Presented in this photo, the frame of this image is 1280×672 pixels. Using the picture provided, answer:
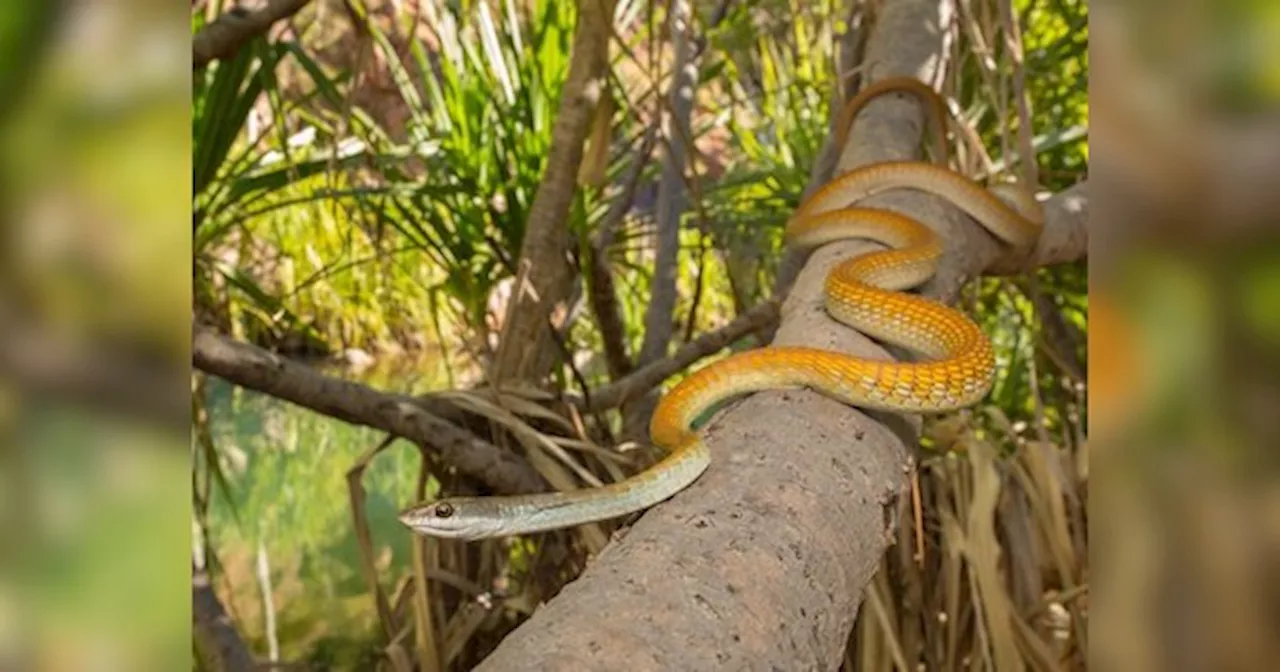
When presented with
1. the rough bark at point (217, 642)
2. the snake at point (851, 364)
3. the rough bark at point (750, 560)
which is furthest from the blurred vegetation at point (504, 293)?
the rough bark at point (750, 560)

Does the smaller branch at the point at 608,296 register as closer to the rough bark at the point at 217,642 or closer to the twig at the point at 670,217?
the twig at the point at 670,217

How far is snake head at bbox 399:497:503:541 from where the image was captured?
120cm

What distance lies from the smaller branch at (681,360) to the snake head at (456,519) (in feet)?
4.17

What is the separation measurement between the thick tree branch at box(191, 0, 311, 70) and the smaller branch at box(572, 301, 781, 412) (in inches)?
37.6

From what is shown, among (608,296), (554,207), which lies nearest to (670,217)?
(608,296)

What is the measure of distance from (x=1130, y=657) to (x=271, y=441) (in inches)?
208

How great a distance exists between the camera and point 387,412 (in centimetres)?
210

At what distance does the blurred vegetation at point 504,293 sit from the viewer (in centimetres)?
199

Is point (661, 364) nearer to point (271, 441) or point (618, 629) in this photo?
point (618, 629)

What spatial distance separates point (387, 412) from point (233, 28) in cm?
62

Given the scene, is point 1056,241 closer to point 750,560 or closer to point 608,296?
point 608,296

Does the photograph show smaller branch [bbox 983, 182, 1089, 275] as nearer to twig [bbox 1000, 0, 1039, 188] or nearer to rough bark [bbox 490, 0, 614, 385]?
twig [bbox 1000, 0, 1039, 188]

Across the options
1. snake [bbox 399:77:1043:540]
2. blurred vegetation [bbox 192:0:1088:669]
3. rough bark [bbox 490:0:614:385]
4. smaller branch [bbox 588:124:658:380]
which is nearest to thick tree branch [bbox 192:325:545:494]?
blurred vegetation [bbox 192:0:1088:669]

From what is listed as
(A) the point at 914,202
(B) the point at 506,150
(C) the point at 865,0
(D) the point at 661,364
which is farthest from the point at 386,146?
(A) the point at 914,202
